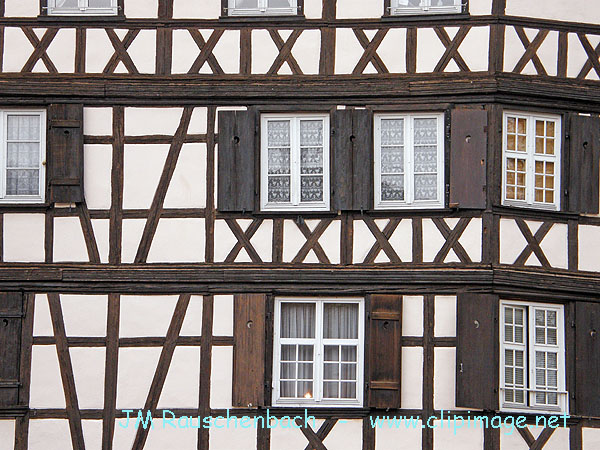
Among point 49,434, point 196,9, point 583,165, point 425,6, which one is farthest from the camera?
point 196,9

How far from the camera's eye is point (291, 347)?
913 inches

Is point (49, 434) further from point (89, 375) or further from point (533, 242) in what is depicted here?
point (533, 242)

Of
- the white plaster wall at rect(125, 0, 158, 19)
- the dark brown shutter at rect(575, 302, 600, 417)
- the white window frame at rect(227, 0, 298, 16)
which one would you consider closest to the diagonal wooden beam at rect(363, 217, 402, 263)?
the dark brown shutter at rect(575, 302, 600, 417)

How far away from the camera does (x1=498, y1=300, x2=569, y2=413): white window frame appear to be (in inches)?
900

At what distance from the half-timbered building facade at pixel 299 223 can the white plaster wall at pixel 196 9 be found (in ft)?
0.07

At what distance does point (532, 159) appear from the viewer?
23453mm

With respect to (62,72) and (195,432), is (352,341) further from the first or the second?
(62,72)

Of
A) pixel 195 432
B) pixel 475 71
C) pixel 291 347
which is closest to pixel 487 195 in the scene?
pixel 475 71

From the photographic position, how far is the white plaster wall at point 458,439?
2255 cm

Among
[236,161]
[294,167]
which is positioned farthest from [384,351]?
[236,161]

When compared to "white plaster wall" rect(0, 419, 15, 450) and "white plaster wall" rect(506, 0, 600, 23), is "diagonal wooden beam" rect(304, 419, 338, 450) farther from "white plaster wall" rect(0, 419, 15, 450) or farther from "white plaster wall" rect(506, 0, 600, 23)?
"white plaster wall" rect(506, 0, 600, 23)

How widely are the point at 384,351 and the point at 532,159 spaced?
316 cm

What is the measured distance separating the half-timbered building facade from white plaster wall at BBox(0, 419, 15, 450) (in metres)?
0.02

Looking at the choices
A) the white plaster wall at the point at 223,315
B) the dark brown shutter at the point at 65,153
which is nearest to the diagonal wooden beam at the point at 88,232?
the dark brown shutter at the point at 65,153
